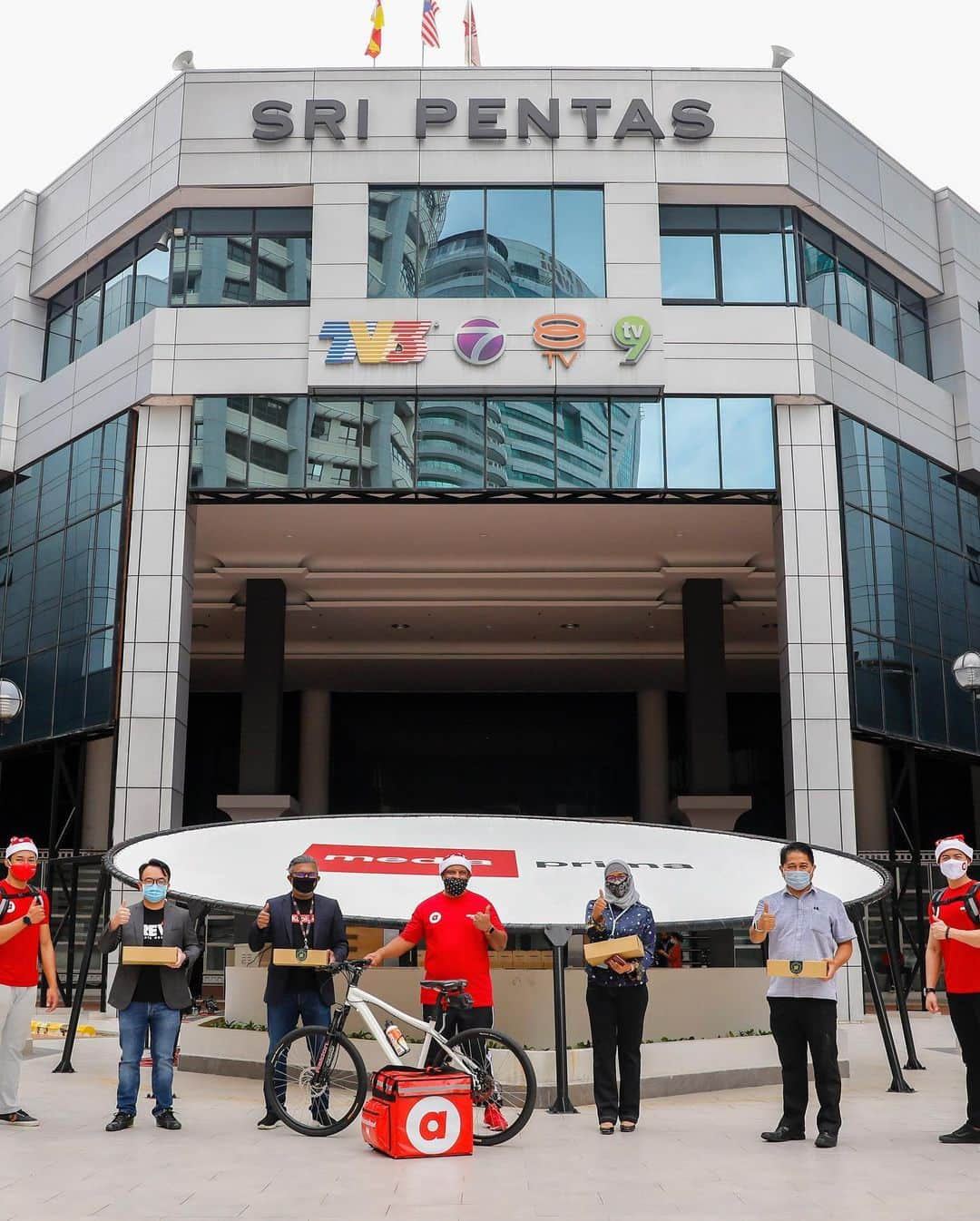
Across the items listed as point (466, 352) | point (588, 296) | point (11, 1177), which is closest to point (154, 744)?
point (466, 352)

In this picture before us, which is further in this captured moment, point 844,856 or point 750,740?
point 750,740

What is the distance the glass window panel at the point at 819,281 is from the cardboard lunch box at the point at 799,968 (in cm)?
1794

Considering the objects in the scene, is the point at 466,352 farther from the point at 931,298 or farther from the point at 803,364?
the point at 931,298

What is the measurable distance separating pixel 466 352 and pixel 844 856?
1289 centimetres

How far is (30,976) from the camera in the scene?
29.3 ft

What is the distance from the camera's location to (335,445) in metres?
22.7

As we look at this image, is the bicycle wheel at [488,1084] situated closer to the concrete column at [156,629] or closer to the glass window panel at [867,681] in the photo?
the concrete column at [156,629]

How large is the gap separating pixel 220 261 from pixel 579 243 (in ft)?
22.0

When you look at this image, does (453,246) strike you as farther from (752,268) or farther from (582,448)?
(752,268)

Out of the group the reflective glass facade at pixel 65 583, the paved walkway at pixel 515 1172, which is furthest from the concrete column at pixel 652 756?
the paved walkway at pixel 515 1172

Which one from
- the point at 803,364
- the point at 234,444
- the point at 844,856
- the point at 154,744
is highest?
the point at 803,364

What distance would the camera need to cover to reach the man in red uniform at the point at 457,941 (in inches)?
333

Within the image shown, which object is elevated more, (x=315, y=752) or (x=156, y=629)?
(x=156, y=629)

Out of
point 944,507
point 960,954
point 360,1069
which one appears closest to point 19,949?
point 360,1069
